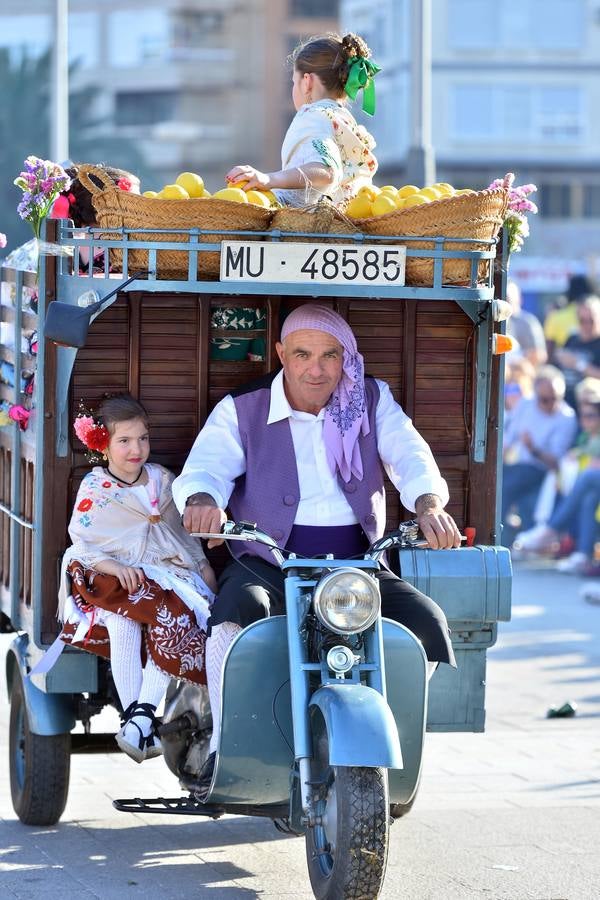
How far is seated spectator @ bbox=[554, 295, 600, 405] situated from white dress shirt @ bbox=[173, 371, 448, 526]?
11.0m

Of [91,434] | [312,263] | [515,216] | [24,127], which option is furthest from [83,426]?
[24,127]

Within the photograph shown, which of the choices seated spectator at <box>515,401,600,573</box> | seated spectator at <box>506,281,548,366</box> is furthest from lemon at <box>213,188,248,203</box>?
seated spectator at <box>506,281,548,366</box>

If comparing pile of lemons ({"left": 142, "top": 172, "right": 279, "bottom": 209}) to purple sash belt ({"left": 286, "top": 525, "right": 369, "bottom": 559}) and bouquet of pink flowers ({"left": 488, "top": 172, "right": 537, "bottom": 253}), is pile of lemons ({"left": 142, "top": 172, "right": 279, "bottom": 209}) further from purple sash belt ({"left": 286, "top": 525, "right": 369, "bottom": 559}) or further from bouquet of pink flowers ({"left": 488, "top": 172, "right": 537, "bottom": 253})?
purple sash belt ({"left": 286, "top": 525, "right": 369, "bottom": 559})

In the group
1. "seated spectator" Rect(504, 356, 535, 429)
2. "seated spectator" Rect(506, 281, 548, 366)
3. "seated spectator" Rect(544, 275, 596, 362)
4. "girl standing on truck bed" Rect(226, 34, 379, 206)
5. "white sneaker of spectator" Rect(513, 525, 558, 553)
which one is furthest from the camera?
"seated spectator" Rect(544, 275, 596, 362)

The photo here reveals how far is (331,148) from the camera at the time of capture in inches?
270

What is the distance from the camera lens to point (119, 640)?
6.21 metres

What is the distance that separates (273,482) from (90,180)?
1244 millimetres

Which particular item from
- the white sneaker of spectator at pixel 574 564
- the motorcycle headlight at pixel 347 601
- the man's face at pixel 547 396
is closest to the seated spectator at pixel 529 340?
the man's face at pixel 547 396

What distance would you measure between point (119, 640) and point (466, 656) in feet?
4.25

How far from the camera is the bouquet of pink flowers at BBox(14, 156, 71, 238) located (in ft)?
21.0

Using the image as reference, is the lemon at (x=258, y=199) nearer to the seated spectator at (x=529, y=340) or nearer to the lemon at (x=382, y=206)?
the lemon at (x=382, y=206)

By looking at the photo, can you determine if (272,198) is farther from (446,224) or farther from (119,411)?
(119,411)

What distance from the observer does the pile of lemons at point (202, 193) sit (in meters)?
6.32

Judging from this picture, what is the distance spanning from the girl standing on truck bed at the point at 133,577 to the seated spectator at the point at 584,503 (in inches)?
355
